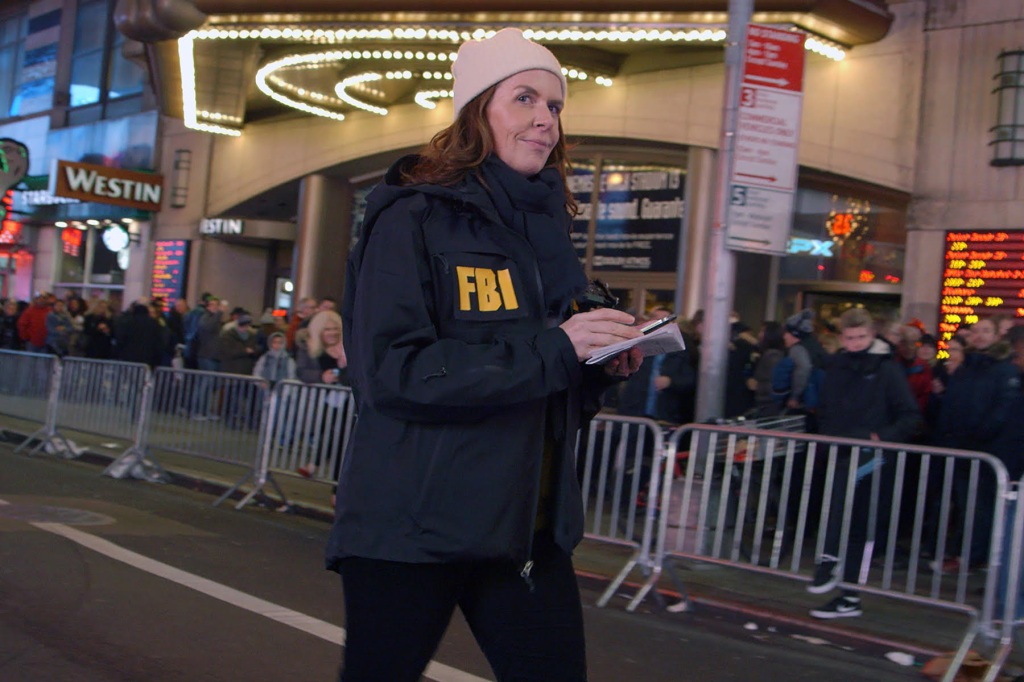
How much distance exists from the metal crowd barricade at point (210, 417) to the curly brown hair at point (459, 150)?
844 centimetres

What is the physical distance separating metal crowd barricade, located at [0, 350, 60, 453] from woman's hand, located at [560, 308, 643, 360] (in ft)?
41.0

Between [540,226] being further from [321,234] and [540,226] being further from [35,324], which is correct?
[321,234]

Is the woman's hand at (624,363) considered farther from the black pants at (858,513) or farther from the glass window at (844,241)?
the glass window at (844,241)

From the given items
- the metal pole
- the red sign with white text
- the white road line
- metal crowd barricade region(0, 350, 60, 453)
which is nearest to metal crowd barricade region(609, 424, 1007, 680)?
the metal pole

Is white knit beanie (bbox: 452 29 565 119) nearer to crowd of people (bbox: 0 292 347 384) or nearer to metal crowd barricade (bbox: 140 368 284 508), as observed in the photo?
metal crowd barricade (bbox: 140 368 284 508)

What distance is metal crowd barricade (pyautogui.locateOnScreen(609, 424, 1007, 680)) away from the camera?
6645 millimetres

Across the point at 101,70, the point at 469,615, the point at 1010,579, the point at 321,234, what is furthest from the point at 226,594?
the point at 101,70

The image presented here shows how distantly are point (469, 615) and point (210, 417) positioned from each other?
376 inches

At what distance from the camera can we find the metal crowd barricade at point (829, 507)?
664cm

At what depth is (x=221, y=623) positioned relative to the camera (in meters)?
5.99

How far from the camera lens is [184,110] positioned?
21281 millimetres

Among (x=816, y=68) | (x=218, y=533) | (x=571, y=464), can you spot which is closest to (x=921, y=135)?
(x=816, y=68)

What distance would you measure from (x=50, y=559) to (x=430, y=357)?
5845 mm

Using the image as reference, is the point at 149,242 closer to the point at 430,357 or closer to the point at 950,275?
the point at 950,275
